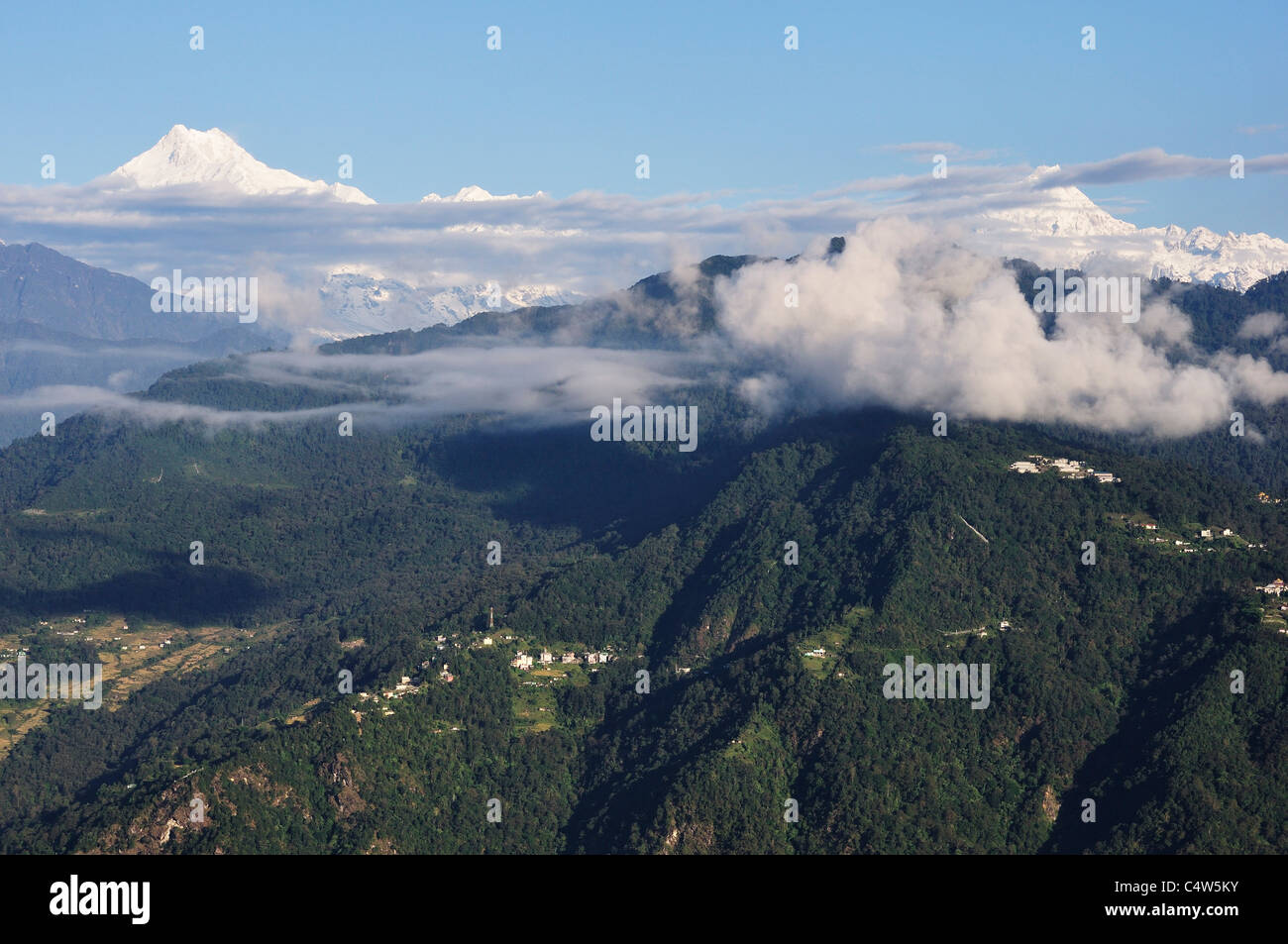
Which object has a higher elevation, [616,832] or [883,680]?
[883,680]

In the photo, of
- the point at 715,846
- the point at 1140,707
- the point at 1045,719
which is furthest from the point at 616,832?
the point at 1140,707
